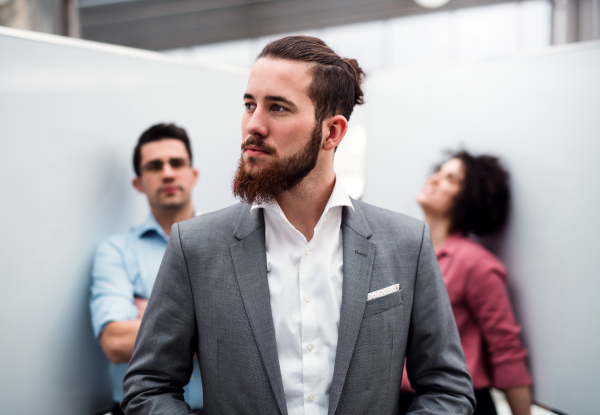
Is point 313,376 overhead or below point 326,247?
below

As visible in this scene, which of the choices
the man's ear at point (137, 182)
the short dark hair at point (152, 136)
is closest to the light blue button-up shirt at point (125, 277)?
the man's ear at point (137, 182)

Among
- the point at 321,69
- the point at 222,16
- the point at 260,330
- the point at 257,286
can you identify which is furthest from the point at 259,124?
the point at 222,16

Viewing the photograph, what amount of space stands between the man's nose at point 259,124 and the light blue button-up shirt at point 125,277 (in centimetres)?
105

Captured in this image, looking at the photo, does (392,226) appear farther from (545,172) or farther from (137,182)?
(137,182)

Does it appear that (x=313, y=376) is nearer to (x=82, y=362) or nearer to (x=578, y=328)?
(x=82, y=362)

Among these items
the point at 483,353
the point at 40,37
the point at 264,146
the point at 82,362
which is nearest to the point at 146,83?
the point at 40,37

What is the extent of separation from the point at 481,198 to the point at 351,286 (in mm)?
1301

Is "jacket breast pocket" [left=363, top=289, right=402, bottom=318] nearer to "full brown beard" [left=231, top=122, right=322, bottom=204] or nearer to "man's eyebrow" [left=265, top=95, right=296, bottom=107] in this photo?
"full brown beard" [left=231, top=122, right=322, bottom=204]

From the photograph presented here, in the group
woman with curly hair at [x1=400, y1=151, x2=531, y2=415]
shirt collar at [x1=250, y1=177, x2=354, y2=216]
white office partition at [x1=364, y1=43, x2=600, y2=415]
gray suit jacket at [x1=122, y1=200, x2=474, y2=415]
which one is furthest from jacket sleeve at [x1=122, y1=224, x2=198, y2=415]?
white office partition at [x1=364, y1=43, x2=600, y2=415]

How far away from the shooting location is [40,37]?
178cm

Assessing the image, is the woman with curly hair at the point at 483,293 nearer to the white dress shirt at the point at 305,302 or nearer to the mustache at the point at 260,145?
the white dress shirt at the point at 305,302

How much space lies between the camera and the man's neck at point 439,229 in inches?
93.1

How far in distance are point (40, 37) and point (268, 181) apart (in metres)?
1.31

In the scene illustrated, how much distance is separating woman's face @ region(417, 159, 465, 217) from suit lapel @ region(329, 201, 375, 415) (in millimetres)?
1135
